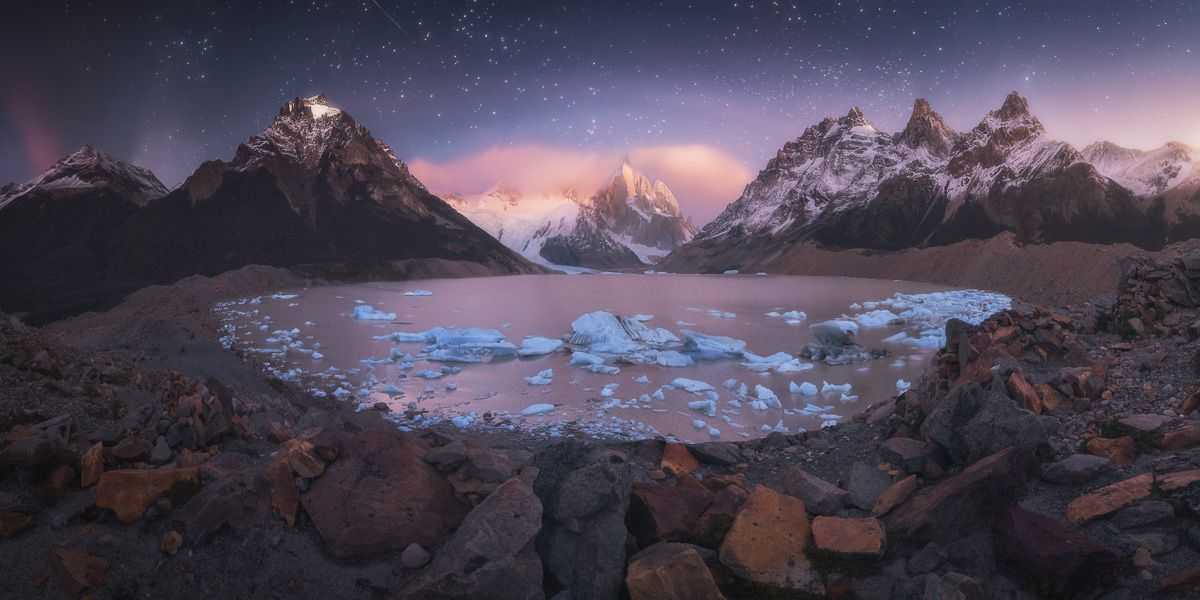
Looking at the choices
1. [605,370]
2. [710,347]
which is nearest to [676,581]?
[605,370]

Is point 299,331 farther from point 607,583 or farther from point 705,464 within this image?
point 607,583

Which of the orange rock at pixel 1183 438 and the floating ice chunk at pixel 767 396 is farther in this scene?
the floating ice chunk at pixel 767 396

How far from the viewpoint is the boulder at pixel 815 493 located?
424cm

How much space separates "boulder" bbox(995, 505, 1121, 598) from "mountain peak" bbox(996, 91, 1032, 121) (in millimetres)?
173432

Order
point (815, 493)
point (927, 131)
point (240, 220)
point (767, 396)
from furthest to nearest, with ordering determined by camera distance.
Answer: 1. point (927, 131)
2. point (240, 220)
3. point (767, 396)
4. point (815, 493)

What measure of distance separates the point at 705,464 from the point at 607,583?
3.24 metres

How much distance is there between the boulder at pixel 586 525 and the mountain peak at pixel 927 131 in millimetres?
217013

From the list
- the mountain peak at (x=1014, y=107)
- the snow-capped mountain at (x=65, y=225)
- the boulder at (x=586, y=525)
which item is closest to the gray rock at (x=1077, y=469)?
the boulder at (x=586, y=525)

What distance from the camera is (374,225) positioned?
422ft

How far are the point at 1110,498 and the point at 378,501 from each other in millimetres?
4865

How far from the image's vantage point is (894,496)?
4180 mm

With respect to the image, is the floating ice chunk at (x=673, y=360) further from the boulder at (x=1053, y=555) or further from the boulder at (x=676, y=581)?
the boulder at (x=676, y=581)

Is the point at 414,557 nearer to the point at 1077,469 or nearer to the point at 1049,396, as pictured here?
the point at 1077,469

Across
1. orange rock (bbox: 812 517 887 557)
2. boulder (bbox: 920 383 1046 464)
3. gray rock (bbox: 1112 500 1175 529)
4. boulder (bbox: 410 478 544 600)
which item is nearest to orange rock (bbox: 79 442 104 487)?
boulder (bbox: 410 478 544 600)
